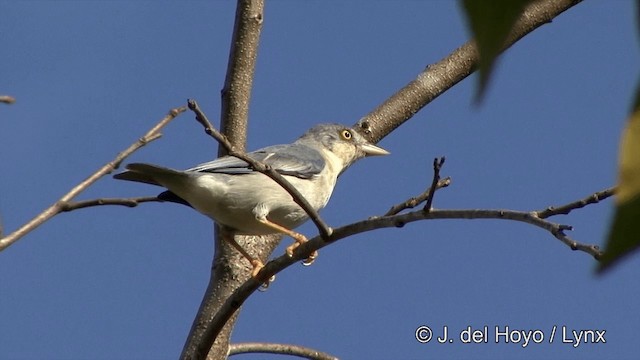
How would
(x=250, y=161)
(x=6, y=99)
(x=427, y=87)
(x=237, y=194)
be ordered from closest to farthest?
(x=6, y=99)
(x=250, y=161)
(x=237, y=194)
(x=427, y=87)

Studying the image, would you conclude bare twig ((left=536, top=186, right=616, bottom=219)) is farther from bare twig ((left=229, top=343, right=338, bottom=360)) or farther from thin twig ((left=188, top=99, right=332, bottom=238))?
bare twig ((left=229, top=343, right=338, bottom=360))

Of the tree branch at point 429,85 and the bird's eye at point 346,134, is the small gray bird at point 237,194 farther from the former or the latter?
the bird's eye at point 346,134

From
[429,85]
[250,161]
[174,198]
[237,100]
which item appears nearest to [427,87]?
[429,85]

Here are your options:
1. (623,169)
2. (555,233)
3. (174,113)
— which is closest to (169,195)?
(174,113)

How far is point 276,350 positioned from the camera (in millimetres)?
5457

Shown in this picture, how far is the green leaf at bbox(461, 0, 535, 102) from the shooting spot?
384 millimetres

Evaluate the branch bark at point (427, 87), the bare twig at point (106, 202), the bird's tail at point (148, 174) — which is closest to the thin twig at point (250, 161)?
the bare twig at point (106, 202)

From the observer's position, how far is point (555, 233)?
3152mm

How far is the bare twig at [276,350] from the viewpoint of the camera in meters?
5.47

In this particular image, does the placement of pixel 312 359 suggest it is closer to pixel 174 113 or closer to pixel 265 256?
pixel 265 256

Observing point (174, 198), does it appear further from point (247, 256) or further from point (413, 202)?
point (413, 202)

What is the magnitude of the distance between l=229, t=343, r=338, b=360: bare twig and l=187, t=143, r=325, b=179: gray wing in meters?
1.47

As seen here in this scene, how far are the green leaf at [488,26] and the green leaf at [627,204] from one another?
67 millimetres

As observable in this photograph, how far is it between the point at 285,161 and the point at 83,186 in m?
3.84
